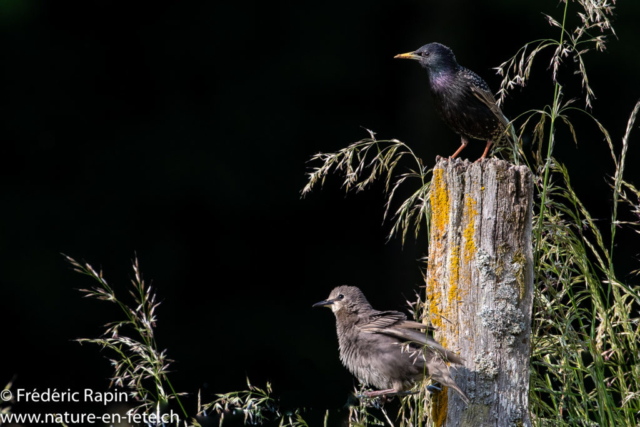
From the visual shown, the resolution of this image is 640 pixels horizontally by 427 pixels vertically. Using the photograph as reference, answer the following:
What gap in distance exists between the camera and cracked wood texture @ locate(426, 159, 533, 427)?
2039mm

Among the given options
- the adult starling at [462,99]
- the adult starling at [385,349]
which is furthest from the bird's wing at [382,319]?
the adult starling at [462,99]

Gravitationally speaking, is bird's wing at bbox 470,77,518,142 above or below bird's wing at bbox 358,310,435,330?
above

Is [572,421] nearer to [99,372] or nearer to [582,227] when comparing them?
[582,227]

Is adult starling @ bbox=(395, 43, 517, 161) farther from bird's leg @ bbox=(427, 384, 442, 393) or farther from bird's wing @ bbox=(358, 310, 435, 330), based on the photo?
bird's leg @ bbox=(427, 384, 442, 393)

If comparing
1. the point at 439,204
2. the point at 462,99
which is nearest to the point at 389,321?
the point at 439,204

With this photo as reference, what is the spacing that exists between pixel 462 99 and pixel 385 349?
4.81 ft

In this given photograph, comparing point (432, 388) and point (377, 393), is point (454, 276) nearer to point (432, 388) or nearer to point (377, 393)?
point (432, 388)

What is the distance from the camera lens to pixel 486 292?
6.82 ft

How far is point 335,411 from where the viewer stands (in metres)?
2.27

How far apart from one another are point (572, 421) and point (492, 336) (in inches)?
15.7

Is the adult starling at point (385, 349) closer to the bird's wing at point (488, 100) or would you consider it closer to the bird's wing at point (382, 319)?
the bird's wing at point (382, 319)

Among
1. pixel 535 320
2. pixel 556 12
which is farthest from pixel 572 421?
pixel 556 12

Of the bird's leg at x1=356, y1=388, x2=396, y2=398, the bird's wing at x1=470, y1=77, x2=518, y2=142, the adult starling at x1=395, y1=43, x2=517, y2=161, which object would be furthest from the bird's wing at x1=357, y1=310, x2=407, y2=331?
the bird's wing at x1=470, y1=77, x2=518, y2=142

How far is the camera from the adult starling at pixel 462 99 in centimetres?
352
